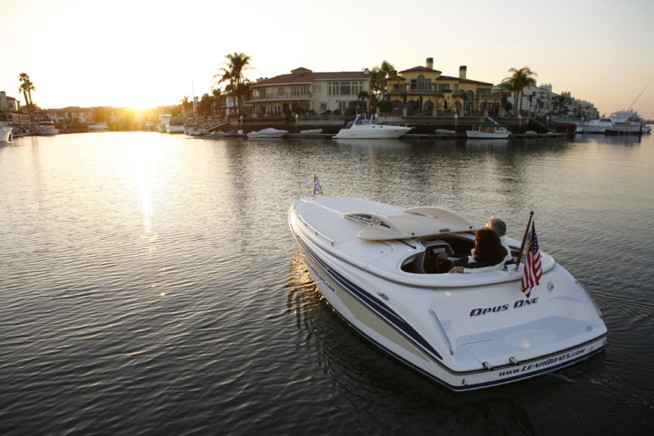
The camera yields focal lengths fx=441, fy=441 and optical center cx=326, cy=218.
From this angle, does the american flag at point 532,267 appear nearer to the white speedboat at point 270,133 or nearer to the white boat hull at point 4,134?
the white speedboat at point 270,133

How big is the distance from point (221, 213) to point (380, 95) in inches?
3482

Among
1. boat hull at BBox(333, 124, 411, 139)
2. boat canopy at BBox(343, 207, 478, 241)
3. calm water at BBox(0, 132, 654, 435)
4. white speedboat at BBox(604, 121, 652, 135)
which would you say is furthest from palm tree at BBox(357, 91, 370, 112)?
boat canopy at BBox(343, 207, 478, 241)

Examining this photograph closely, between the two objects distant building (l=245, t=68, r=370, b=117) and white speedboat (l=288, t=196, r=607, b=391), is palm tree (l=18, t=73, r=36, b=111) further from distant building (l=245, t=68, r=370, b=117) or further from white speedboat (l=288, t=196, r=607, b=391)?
white speedboat (l=288, t=196, r=607, b=391)

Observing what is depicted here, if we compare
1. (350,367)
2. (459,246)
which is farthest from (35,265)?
(459,246)

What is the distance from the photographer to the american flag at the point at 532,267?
687cm

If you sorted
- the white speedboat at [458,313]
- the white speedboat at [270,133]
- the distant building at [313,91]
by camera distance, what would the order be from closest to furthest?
the white speedboat at [458,313], the white speedboat at [270,133], the distant building at [313,91]

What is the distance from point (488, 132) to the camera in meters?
78.2

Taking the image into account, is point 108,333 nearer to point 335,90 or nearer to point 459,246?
point 459,246

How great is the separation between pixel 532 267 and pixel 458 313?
1379 mm

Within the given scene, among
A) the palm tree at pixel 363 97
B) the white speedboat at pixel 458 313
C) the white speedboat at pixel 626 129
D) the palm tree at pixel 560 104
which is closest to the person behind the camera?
the white speedboat at pixel 458 313

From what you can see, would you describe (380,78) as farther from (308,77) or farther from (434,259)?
(434,259)

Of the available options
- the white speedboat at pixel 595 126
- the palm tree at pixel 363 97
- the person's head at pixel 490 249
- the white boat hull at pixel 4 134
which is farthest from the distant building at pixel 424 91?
the person's head at pixel 490 249

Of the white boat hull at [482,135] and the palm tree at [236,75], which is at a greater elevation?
the palm tree at [236,75]

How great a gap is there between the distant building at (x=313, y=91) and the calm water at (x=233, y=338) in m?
76.6
